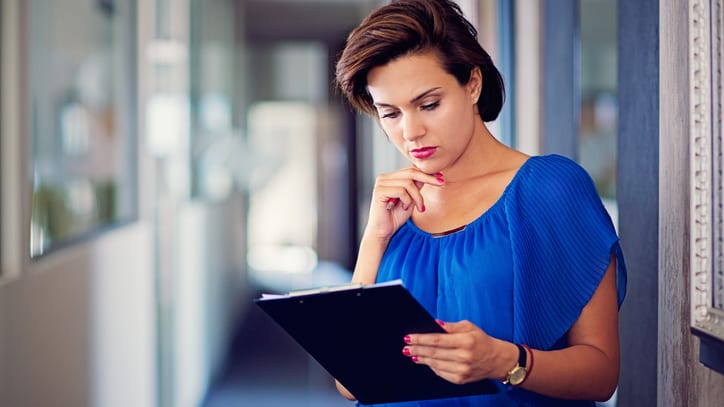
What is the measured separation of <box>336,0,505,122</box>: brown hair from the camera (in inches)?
54.1

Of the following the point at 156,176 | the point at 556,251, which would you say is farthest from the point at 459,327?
the point at 156,176

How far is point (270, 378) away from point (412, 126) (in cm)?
440

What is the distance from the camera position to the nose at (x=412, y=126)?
138cm

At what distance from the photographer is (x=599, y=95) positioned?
570 centimetres

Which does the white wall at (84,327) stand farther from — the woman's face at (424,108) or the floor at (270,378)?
the floor at (270,378)

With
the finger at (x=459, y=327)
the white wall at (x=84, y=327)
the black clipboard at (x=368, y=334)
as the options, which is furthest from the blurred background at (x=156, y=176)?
the finger at (x=459, y=327)

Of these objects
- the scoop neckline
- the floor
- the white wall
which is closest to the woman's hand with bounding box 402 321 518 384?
the scoop neckline

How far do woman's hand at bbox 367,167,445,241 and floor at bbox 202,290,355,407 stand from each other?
10.8 ft

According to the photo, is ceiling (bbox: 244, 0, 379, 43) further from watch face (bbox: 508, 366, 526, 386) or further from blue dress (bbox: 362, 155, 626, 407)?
watch face (bbox: 508, 366, 526, 386)

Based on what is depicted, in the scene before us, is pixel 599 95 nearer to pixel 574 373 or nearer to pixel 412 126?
pixel 412 126

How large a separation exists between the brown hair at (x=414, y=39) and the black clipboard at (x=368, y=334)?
17.2 inches

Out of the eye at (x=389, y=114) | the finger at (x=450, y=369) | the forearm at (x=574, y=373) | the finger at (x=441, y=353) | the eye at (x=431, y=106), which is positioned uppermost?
the eye at (x=431, y=106)

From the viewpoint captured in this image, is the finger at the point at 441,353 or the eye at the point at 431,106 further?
the eye at the point at 431,106

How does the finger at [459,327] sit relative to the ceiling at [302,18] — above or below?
below
